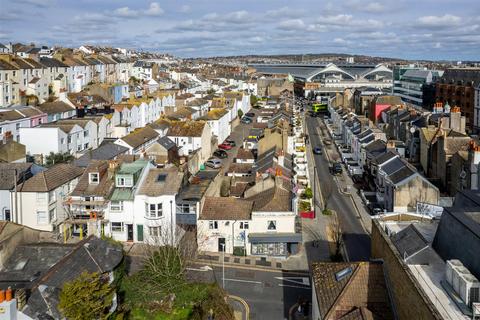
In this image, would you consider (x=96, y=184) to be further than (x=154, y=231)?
Yes

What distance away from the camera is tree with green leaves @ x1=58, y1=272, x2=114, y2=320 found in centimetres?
1820

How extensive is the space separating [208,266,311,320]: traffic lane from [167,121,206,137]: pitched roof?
93.9ft

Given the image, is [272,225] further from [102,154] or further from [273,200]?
[102,154]

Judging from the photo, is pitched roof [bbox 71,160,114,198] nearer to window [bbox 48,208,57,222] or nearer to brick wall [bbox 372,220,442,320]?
window [bbox 48,208,57,222]

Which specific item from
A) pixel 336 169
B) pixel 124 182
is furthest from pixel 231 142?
pixel 124 182

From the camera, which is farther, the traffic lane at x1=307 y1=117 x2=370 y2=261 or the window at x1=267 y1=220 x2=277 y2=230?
the traffic lane at x1=307 y1=117 x2=370 y2=261

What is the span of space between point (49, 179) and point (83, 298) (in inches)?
688

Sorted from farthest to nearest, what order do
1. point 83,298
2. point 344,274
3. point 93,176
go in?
point 93,176 < point 344,274 < point 83,298

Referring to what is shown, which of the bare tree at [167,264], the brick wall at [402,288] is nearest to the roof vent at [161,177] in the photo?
the bare tree at [167,264]

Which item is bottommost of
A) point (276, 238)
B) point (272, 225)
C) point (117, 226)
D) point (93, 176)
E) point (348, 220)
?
point (348, 220)

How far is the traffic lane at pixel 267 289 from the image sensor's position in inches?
972

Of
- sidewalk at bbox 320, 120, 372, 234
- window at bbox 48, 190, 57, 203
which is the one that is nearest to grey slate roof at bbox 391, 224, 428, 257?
sidewalk at bbox 320, 120, 372, 234

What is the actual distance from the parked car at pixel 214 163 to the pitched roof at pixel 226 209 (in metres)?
21.9

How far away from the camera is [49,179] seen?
1341 inches
